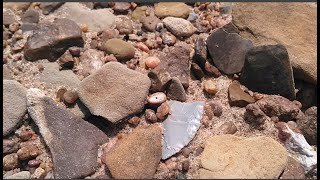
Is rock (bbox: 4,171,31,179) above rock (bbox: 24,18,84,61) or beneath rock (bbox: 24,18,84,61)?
beneath

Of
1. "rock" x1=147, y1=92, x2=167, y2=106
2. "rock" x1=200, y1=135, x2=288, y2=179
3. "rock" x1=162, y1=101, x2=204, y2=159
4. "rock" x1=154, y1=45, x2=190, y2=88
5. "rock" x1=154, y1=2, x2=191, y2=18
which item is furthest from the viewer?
"rock" x1=154, y1=2, x2=191, y2=18

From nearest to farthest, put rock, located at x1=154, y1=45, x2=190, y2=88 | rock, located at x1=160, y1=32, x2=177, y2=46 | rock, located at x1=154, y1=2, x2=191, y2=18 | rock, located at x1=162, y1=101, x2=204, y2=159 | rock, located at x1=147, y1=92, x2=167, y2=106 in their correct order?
rock, located at x1=162, y1=101, x2=204, y2=159 → rock, located at x1=147, y1=92, x2=167, y2=106 → rock, located at x1=154, y1=45, x2=190, y2=88 → rock, located at x1=160, y1=32, x2=177, y2=46 → rock, located at x1=154, y1=2, x2=191, y2=18

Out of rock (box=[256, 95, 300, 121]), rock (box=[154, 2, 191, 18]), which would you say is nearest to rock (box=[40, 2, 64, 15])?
rock (box=[154, 2, 191, 18])

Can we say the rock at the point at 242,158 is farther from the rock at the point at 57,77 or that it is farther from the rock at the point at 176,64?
the rock at the point at 57,77

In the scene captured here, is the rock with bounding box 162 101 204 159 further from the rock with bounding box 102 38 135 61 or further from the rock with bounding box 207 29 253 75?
the rock with bounding box 102 38 135 61

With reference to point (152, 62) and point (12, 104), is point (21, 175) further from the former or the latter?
point (152, 62)
